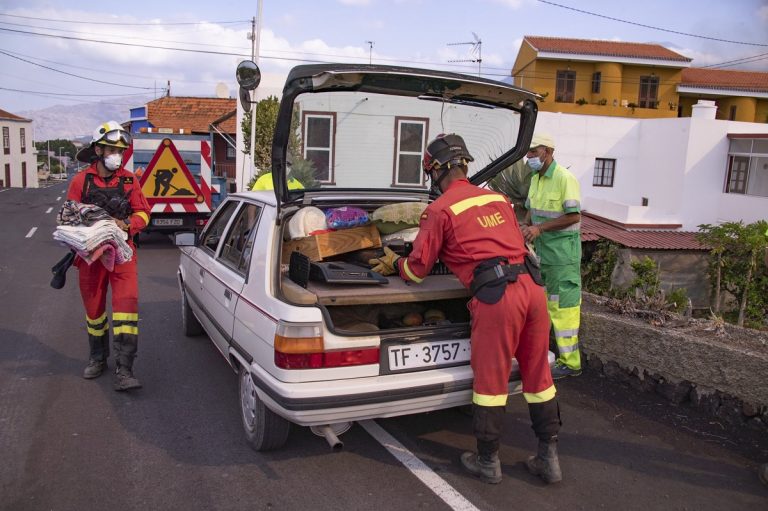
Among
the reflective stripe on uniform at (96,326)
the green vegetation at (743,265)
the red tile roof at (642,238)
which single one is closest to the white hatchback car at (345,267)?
the reflective stripe on uniform at (96,326)

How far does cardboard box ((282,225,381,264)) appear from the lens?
4109 millimetres

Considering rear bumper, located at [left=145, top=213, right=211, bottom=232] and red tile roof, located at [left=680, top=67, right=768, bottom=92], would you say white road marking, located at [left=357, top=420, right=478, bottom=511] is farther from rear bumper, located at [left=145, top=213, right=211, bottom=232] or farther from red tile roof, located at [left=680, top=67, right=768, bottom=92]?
red tile roof, located at [left=680, top=67, right=768, bottom=92]

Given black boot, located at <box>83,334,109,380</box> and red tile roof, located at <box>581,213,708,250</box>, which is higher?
red tile roof, located at <box>581,213,708,250</box>

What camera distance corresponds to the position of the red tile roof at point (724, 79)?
37.1m

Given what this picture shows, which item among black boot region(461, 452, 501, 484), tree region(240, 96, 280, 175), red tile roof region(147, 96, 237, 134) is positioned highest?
red tile roof region(147, 96, 237, 134)

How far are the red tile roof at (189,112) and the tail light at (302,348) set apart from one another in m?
31.1

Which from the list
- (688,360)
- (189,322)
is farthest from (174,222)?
(688,360)

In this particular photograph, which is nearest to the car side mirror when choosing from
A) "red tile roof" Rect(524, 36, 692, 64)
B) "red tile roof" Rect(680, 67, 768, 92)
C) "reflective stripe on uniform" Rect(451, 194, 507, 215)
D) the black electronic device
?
the black electronic device

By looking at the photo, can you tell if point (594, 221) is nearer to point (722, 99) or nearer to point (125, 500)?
point (125, 500)

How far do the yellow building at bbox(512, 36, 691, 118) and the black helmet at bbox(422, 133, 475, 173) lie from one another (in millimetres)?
32553

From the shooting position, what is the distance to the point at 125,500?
3264mm

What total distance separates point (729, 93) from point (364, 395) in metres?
41.5

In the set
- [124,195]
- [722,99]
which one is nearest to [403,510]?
[124,195]

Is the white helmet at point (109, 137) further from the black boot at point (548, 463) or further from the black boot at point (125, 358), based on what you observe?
the black boot at point (548, 463)
